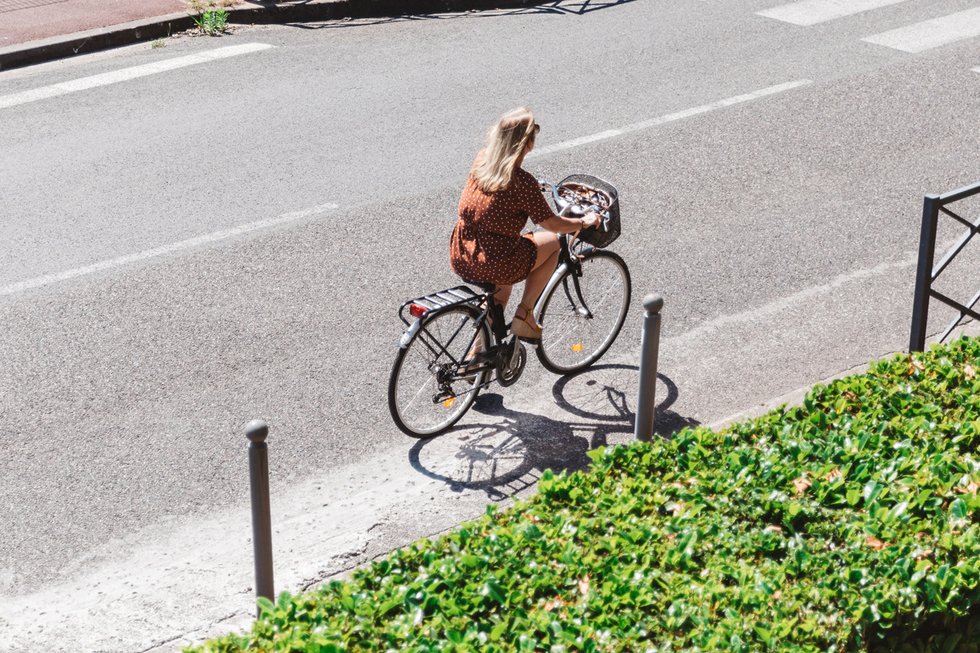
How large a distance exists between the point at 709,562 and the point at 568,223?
2889mm

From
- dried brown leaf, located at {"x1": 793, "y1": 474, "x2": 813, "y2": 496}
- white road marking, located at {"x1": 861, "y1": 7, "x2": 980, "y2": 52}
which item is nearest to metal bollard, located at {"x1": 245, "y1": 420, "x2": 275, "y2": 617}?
dried brown leaf, located at {"x1": 793, "y1": 474, "x2": 813, "y2": 496}

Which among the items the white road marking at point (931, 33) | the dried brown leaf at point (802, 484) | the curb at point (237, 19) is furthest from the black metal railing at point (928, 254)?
the curb at point (237, 19)

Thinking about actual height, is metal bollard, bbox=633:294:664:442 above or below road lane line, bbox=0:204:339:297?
above

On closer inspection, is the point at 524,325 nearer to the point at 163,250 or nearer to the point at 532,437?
the point at 532,437

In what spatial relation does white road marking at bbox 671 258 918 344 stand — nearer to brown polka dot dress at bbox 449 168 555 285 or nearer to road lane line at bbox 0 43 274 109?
brown polka dot dress at bbox 449 168 555 285

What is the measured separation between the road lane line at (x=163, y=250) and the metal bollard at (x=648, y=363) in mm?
4129

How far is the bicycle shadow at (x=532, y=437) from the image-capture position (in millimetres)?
6359

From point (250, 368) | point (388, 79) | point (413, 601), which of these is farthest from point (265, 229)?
point (413, 601)

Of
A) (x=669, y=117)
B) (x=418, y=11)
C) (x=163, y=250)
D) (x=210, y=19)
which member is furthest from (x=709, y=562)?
(x=418, y=11)

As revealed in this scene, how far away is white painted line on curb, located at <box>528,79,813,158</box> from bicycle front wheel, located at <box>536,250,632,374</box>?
119 inches

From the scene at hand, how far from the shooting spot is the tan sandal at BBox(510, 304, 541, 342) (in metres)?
6.84

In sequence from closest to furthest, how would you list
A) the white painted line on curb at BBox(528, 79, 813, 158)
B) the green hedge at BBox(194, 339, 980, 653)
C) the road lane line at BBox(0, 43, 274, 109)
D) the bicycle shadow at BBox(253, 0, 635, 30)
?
1. the green hedge at BBox(194, 339, 980, 653)
2. the white painted line on curb at BBox(528, 79, 813, 158)
3. the road lane line at BBox(0, 43, 274, 109)
4. the bicycle shadow at BBox(253, 0, 635, 30)

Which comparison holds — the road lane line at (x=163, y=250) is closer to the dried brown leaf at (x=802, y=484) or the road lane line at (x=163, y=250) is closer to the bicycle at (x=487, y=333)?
the bicycle at (x=487, y=333)

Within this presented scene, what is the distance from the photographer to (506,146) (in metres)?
6.22
